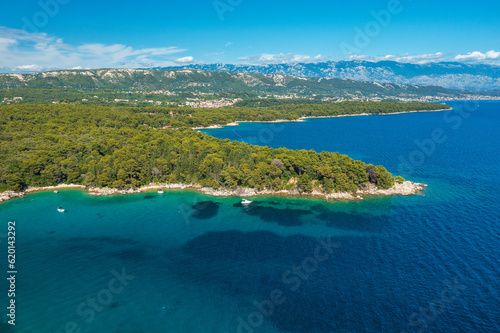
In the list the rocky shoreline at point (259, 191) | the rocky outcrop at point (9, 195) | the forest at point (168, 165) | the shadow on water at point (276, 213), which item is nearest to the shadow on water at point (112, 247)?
the rocky shoreline at point (259, 191)

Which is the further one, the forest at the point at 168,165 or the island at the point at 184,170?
the forest at the point at 168,165

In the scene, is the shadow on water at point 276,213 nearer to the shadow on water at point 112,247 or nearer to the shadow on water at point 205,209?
the shadow on water at point 205,209

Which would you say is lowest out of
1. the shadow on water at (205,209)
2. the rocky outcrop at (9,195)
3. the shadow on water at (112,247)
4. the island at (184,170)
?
the shadow on water at (205,209)

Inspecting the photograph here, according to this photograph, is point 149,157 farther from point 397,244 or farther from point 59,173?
point 397,244

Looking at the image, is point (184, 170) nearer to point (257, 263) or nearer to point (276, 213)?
point (276, 213)

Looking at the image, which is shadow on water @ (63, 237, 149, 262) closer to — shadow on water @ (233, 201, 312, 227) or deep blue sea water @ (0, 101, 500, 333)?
deep blue sea water @ (0, 101, 500, 333)

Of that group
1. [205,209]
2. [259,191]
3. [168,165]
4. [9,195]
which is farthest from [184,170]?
[9,195]
